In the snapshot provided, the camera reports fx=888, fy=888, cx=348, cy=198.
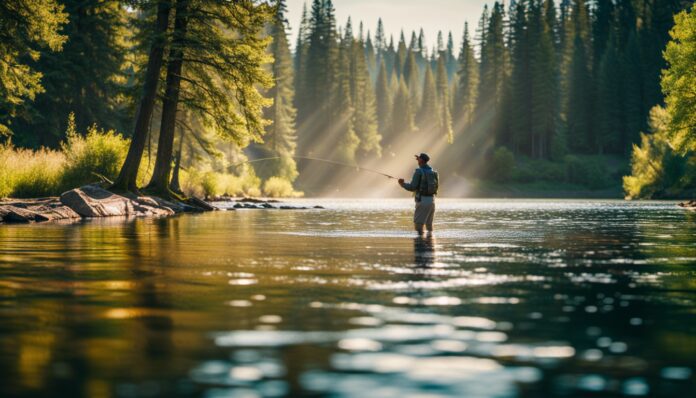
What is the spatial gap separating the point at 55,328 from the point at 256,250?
777 centimetres

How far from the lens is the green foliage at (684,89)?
138 ft

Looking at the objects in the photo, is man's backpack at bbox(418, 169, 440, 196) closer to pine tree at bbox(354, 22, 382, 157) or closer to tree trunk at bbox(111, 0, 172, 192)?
tree trunk at bbox(111, 0, 172, 192)

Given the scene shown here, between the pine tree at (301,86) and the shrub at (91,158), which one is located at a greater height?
the pine tree at (301,86)

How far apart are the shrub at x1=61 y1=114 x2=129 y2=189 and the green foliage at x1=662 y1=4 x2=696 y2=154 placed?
25.7 metres

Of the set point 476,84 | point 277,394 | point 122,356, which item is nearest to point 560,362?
point 277,394

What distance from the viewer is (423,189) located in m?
18.7

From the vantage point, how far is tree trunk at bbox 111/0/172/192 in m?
30.7

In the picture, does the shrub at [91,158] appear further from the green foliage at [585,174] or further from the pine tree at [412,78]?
the pine tree at [412,78]

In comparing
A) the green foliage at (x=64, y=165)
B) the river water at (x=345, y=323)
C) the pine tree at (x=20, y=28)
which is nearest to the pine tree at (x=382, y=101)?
the green foliage at (x=64, y=165)

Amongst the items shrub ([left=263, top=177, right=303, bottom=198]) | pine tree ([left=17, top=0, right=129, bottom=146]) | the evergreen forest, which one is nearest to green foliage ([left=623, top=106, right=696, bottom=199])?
the evergreen forest

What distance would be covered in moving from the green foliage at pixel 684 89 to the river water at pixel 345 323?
3089cm

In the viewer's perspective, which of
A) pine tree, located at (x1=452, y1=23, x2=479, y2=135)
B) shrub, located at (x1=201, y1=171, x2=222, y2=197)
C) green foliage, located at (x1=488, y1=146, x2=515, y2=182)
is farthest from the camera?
pine tree, located at (x1=452, y1=23, x2=479, y2=135)

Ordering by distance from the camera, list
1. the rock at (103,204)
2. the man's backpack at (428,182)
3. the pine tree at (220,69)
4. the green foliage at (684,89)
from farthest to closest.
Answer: the green foliage at (684,89)
the pine tree at (220,69)
the rock at (103,204)
the man's backpack at (428,182)

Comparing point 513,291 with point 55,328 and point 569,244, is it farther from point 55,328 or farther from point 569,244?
point 569,244
